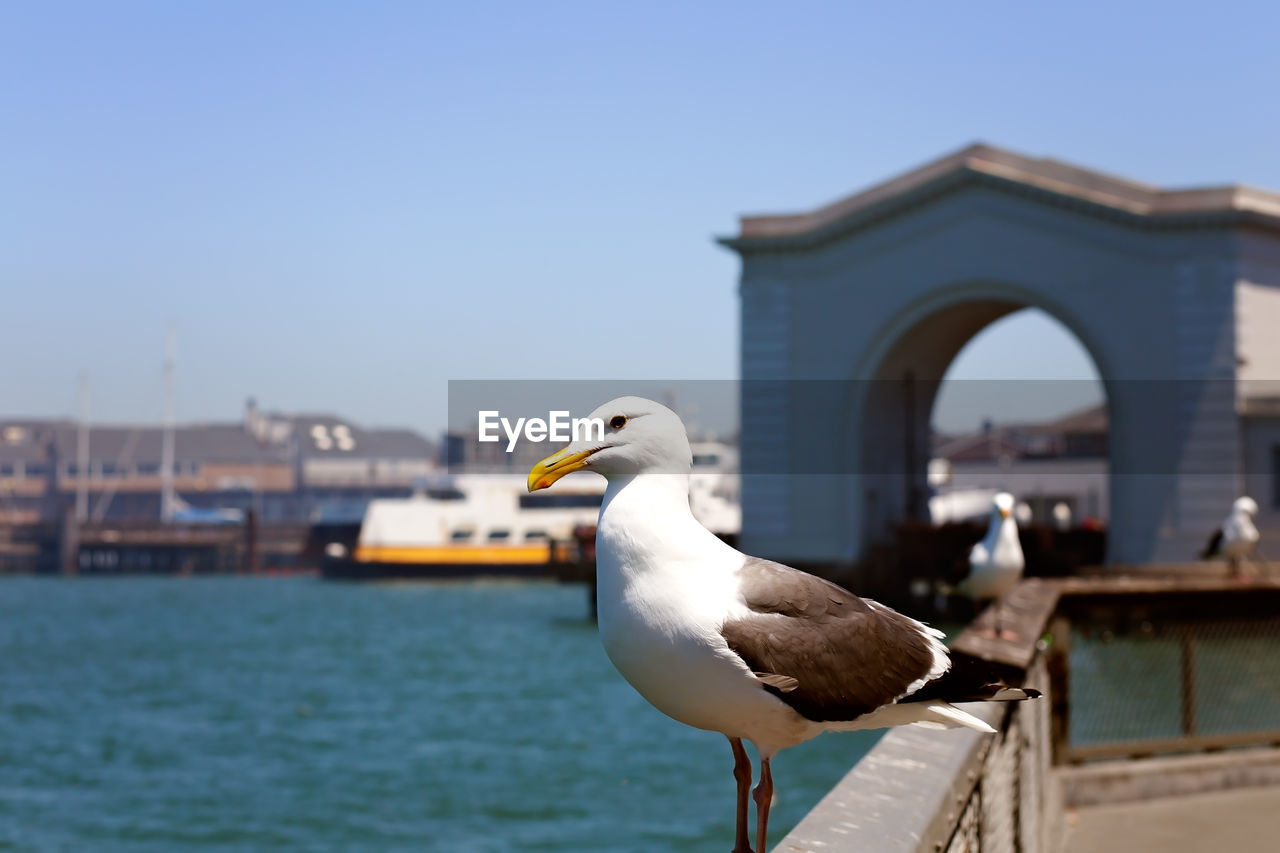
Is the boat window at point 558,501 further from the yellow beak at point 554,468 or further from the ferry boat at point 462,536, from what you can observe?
the yellow beak at point 554,468

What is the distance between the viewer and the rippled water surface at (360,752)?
16.6 m

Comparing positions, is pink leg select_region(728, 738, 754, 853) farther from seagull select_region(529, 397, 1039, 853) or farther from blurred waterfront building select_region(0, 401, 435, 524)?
blurred waterfront building select_region(0, 401, 435, 524)

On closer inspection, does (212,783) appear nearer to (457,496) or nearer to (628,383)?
(628,383)

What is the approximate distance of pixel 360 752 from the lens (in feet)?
71.2

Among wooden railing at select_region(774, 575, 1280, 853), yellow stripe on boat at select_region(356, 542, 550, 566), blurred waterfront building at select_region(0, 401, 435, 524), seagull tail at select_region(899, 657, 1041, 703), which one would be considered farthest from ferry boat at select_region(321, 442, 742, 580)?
seagull tail at select_region(899, 657, 1041, 703)

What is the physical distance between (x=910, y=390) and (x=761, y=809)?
34338 millimetres

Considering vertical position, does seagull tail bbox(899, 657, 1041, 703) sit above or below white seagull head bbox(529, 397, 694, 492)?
below

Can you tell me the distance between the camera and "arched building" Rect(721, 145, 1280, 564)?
101 ft

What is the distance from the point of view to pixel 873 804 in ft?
12.2

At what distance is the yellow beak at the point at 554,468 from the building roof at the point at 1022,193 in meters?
30.5

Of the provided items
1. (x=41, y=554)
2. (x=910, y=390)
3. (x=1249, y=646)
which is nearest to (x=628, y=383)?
(x=1249, y=646)

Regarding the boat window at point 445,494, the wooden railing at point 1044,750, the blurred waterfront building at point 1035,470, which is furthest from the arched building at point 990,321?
the boat window at point 445,494

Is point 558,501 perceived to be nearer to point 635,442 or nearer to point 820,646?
point 820,646

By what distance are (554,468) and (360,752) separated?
Answer: 2002 cm
